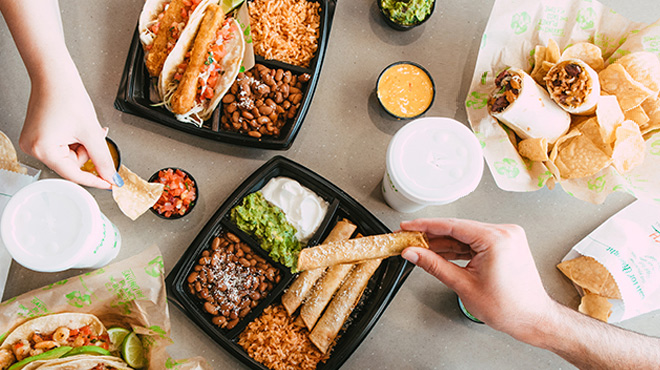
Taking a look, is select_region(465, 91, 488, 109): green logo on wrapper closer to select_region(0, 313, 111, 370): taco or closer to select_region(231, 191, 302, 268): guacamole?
select_region(231, 191, 302, 268): guacamole

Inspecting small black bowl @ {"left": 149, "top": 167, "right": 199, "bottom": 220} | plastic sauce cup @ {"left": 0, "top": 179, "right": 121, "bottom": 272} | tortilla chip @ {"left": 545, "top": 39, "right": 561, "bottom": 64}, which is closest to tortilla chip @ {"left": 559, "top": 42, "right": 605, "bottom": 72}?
tortilla chip @ {"left": 545, "top": 39, "right": 561, "bottom": 64}

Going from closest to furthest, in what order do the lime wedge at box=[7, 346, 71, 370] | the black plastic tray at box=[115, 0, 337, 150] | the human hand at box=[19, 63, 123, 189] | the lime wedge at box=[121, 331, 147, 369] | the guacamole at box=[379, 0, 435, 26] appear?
the human hand at box=[19, 63, 123, 189]
the lime wedge at box=[7, 346, 71, 370]
the lime wedge at box=[121, 331, 147, 369]
the black plastic tray at box=[115, 0, 337, 150]
the guacamole at box=[379, 0, 435, 26]

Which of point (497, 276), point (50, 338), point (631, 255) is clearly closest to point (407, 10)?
point (497, 276)

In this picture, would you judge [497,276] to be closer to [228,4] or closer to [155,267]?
[155,267]

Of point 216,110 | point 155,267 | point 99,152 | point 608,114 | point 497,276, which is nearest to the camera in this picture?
point 497,276

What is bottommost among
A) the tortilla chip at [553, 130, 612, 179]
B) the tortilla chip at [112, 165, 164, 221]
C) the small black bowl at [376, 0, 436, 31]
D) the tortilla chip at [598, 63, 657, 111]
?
the tortilla chip at [112, 165, 164, 221]

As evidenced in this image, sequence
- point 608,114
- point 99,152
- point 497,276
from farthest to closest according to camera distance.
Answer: point 608,114 → point 99,152 → point 497,276

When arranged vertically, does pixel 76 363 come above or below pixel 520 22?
below
